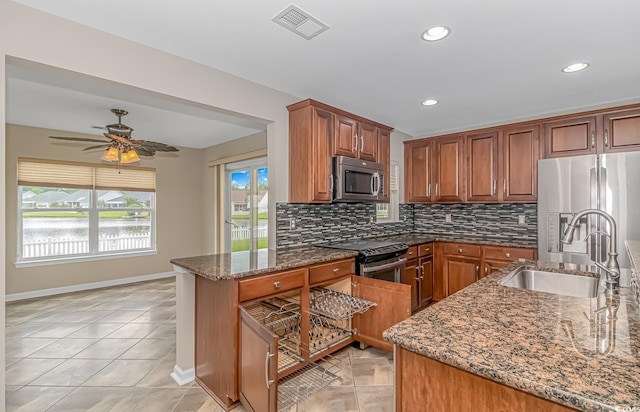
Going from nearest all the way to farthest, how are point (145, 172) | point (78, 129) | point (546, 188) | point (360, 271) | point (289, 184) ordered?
1. point (360, 271)
2. point (289, 184)
3. point (546, 188)
4. point (78, 129)
5. point (145, 172)

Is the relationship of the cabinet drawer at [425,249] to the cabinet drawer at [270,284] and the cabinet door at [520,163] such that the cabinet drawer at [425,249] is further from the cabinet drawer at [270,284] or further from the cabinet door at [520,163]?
the cabinet drawer at [270,284]

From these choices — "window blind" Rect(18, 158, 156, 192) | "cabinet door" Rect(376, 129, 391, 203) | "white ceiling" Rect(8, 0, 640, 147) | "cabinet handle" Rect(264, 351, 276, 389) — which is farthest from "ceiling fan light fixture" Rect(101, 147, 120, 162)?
"cabinet handle" Rect(264, 351, 276, 389)

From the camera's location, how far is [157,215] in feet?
18.8

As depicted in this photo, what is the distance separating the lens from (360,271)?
2885 mm

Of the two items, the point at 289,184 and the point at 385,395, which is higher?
the point at 289,184

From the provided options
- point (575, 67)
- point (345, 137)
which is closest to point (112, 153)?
point (345, 137)

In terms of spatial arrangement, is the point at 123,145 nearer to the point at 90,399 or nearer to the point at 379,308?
the point at 90,399

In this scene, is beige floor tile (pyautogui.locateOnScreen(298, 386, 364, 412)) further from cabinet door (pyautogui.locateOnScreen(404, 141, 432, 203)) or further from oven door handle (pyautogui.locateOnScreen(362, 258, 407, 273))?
cabinet door (pyautogui.locateOnScreen(404, 141, 432, 203))

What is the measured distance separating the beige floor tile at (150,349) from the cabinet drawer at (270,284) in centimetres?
136

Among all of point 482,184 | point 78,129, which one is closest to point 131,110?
point 78,129

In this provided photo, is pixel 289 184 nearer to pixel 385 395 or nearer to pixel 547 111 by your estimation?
pixel 385 395

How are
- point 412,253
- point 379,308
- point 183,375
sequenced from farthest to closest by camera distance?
1. point 412,253
2. point 379,308
3. point 183,375

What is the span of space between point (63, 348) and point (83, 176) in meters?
3.03

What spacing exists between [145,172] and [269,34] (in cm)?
451
